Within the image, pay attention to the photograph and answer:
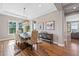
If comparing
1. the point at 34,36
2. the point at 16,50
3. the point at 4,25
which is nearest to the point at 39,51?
the point at 34,36

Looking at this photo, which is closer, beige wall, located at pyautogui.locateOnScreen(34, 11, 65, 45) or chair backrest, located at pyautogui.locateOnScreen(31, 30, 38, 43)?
chair backrest, located at pyautogui.locateOnScreen(31, 30, 38, 43)

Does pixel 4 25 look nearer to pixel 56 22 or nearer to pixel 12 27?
pixel 12 27

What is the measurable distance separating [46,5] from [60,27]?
767 millimetres

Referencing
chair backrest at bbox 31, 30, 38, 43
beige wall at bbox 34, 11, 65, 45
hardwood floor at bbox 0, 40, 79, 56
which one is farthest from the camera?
beige wall at bbox 34, 11, 65, 45

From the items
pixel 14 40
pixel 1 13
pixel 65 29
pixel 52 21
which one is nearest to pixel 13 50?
pixel 14 40

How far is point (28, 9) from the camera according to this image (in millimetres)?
3031

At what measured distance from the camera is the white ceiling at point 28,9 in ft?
9.47

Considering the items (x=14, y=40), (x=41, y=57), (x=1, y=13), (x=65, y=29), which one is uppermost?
(x=1, y=13)

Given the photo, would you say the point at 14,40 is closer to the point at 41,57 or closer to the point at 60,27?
the point at 41,57

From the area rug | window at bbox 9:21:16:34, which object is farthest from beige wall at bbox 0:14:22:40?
the area rug

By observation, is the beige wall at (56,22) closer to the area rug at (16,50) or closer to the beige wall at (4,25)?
the beige wall at (4,25)

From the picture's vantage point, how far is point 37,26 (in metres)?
3.15

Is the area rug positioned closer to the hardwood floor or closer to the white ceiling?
the hardwood floor

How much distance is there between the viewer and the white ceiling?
2887 millimetres
